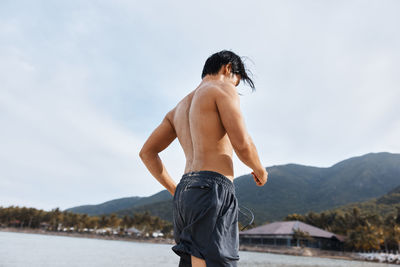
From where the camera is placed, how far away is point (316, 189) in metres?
160

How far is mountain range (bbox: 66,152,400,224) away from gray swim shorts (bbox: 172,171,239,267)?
3909 inches

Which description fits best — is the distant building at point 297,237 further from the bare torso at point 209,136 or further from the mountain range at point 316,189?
the bare torso at point 209,136

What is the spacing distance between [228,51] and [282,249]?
54.3m

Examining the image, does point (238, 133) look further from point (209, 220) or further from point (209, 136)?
point (209, 220)

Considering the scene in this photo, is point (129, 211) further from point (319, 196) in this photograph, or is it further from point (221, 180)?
point (221, 180)

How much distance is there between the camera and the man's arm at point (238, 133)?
1.41 meters

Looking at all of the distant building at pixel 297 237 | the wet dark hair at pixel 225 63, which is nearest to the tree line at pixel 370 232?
the distant building at pixel 297 237

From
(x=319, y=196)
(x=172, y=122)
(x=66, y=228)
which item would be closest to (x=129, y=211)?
(x=66, y=228)

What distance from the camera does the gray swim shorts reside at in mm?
1331

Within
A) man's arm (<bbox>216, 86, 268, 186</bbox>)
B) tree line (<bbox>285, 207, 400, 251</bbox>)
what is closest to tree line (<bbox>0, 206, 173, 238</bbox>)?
tree line (<bbox>285, 207, 400, 251</bbox>)

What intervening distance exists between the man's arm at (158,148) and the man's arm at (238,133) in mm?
616

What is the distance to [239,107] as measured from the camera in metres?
1.49

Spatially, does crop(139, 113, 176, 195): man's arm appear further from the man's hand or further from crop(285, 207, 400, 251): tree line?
crop(285, 207, 400, 251): tree line

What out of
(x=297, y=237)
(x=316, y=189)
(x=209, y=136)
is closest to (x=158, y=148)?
(x=209, y=136)
